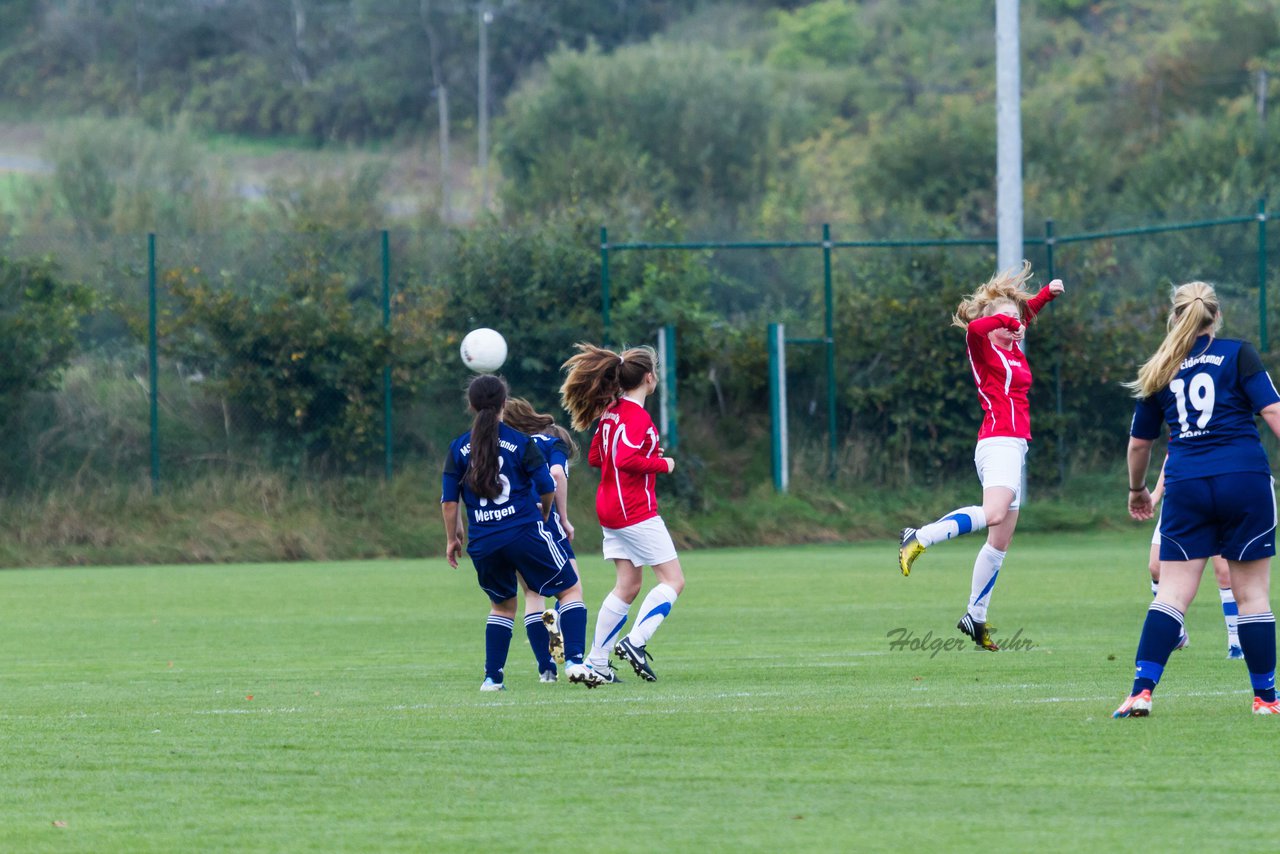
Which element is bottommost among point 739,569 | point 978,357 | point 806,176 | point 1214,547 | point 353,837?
point 739,569

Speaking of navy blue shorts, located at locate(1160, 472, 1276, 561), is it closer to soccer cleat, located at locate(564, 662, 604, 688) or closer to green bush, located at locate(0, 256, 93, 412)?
soccer cleat, located at locate(564, 662, 604, 688)

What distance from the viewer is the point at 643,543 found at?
9.13 meters

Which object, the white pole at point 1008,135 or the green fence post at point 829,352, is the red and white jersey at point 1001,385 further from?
the green fence post at point 829,352

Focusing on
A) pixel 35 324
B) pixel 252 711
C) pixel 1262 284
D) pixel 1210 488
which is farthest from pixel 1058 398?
pixel 252 711

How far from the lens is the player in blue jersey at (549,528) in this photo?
9.41 m

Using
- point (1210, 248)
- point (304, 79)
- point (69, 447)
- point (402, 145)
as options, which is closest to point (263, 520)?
point (69, 447)

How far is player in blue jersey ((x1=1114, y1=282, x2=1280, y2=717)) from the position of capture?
7098mm

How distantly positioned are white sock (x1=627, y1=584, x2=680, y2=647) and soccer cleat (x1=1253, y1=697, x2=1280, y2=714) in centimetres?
291

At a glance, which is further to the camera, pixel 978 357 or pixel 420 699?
pixel 978 357

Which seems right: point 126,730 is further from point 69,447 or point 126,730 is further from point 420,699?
point 69,447

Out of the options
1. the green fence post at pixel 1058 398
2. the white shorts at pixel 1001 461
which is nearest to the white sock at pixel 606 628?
the white shorts at pixel 1001 461

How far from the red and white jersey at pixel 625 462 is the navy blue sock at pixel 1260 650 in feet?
9.76

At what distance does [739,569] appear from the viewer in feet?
59.5

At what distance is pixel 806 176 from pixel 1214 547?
47.6 m
